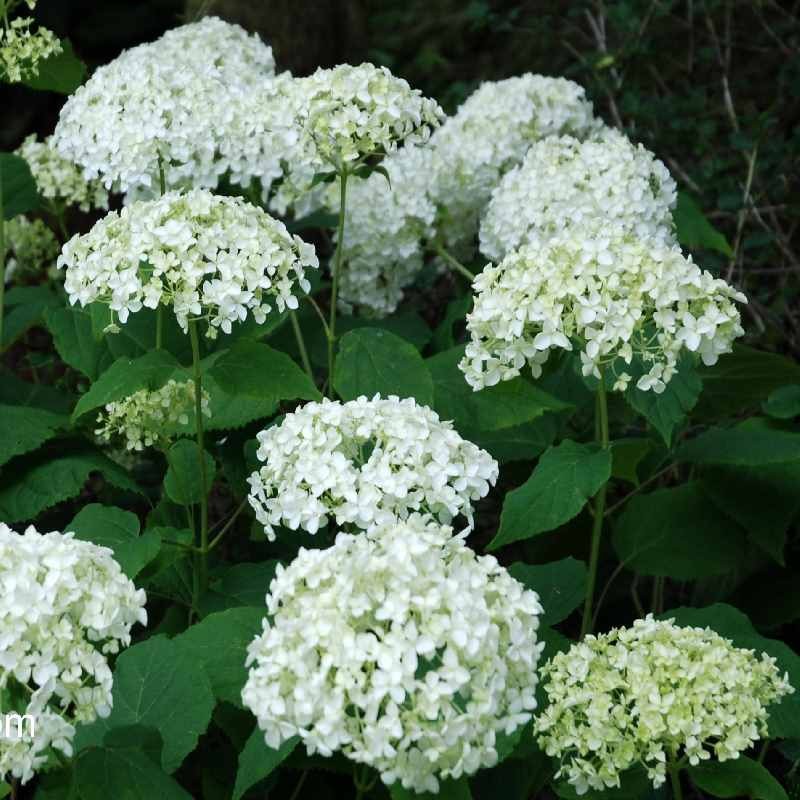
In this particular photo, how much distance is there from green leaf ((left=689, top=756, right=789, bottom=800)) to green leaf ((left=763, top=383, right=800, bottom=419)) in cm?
146

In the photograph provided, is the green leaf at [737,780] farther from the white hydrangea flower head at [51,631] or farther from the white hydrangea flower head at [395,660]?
the white hydrangea flower head at [51,631]

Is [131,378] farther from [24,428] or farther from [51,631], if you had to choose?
[51,631]

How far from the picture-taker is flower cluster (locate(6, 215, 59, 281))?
5480 mm

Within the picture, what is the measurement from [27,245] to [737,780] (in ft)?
12.2

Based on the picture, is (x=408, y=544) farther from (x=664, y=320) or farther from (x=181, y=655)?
(x=664, y=320)

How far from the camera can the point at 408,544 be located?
96.9 inches

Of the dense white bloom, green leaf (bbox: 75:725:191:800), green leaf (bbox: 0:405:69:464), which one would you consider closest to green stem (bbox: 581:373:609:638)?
the dense white bloom

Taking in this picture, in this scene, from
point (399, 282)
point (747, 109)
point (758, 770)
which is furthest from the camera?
point (747, 109)

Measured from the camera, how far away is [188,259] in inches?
128

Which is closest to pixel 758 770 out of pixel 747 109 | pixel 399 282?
pixel 399 282

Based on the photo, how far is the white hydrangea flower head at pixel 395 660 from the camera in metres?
2.29

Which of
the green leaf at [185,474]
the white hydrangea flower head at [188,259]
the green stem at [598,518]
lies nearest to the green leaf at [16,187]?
the green leaf at [185,474]

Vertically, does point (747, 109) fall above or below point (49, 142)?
below

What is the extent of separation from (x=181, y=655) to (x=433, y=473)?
723 mm
